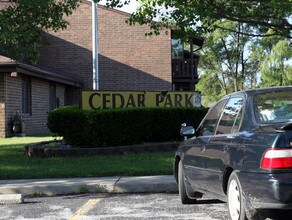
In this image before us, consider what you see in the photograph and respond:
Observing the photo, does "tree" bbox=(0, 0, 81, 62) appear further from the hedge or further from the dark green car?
the dark green car

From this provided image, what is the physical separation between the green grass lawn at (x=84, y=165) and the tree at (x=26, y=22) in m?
3.08

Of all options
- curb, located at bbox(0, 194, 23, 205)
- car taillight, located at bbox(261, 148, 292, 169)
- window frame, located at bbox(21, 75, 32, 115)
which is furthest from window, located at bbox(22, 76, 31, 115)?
car taillight, located at bbox(261, 148, 292, 169)

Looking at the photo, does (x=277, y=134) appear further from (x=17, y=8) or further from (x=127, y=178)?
(x=17, y=8)

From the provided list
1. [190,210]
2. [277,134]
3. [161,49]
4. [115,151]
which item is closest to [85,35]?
[161,49]

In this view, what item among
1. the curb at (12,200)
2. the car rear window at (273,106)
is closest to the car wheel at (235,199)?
the car rear window at (273,106)

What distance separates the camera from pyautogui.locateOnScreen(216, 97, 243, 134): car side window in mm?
5875

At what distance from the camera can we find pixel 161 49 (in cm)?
2861

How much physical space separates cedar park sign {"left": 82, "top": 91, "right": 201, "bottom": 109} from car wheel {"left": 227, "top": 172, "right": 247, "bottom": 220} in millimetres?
10160

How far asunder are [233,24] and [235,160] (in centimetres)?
3889

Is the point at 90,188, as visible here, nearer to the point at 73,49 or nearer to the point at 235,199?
the point at 235,199

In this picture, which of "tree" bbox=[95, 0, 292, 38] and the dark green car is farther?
"tree" bbox=[95, 0, 292, 38]

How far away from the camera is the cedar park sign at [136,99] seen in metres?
15.5

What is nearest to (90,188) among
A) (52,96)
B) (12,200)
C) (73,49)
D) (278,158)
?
(12,200)

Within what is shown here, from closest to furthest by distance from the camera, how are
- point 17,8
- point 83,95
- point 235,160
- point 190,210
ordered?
point 235,160, point 190,210, point 17,8, point 83,95
